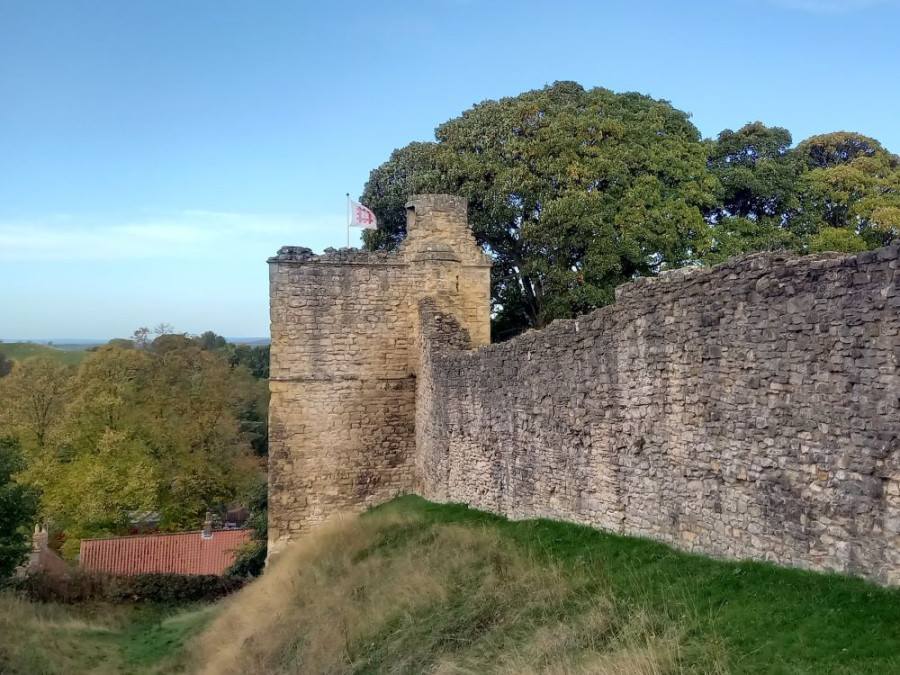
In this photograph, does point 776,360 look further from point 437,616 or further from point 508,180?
point 508,180

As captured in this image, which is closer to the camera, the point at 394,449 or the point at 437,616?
the point at 437,616

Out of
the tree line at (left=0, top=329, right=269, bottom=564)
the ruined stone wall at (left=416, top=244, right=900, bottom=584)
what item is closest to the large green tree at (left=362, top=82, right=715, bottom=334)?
the ruined stone wall at (left=416, top=244, right=900, bottom=584)

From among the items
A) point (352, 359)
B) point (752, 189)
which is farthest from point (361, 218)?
point (752, 189)

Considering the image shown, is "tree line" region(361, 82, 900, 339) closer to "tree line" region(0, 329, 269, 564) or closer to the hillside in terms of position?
the hillside

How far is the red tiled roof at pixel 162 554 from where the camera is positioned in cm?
2559

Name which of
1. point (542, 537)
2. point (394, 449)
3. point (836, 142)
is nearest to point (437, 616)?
point (542, 537)

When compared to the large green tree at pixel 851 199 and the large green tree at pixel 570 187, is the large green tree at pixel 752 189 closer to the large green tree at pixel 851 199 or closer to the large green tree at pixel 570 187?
the large green tree at pixel 851 199

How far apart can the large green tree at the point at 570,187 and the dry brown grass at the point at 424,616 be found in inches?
417

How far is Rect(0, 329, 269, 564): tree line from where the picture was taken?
29766mm

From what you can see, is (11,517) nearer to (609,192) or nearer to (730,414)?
(609,192)

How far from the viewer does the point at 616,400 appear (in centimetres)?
935

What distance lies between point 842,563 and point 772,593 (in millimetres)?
601

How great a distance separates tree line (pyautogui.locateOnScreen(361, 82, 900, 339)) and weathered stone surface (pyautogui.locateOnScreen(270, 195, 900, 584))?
5.55m

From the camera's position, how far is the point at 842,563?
5.98 meters
